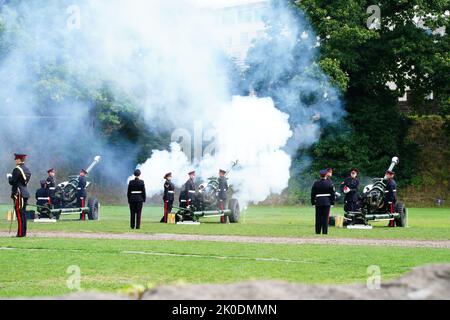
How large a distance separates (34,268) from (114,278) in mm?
2146

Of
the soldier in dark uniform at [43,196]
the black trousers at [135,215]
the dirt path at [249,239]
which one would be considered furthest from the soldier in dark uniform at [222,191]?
the dirt path at [249,239]

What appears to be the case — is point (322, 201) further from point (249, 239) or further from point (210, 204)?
point (210, 204)

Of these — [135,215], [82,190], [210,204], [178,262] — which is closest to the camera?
[178,262]

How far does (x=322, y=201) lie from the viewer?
2798 cm

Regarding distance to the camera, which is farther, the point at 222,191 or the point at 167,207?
the point at 222,191

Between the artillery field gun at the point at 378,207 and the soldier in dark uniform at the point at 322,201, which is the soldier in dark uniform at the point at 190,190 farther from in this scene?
the soldier in dark uniform at the point at 322,201

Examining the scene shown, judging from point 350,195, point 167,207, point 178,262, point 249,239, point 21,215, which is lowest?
point 178,262

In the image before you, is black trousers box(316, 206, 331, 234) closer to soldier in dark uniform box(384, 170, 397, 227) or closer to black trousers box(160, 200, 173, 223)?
soldier in dark uniform box(384, 170, 397, 227)

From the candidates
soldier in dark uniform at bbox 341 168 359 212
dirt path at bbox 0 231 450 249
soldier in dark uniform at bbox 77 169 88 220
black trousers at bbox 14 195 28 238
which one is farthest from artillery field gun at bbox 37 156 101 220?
black trousers at bbox 14 195 28 238

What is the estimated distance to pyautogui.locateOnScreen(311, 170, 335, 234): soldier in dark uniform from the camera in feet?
91.1

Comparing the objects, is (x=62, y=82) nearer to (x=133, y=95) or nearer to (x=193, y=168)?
(x=133, y=95)

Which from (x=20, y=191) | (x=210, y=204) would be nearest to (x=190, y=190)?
(x=210, y=204)

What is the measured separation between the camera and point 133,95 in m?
49.0
